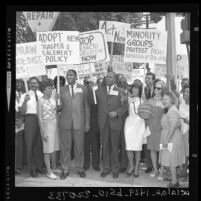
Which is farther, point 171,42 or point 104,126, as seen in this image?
point 104,126

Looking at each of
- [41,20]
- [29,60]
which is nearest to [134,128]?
[29,60]

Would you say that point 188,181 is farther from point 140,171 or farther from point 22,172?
point 22,172

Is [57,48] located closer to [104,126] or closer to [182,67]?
[104,126]

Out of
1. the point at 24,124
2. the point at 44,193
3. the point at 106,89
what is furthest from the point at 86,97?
the point at 44,193

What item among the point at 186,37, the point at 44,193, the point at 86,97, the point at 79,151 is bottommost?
the point at 44,193

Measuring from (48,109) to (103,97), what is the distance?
0.78 m

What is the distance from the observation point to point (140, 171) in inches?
341

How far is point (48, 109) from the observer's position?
8539mm

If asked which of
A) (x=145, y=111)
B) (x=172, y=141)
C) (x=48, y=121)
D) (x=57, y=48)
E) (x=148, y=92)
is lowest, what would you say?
(x=172, y=141)

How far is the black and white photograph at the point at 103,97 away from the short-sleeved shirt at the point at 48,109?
0.05ft

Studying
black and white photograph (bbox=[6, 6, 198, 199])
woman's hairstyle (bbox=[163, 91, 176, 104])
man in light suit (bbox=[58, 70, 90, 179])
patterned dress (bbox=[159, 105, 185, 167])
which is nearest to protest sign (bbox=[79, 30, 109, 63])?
black and white photograph (bbox=[6, 6, 198, 199])

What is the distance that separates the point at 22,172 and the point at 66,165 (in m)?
0.64

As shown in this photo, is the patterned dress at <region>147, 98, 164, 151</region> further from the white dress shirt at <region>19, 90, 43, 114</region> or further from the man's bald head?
the white dress shirt at <region>19, 90, 43, 114</region>

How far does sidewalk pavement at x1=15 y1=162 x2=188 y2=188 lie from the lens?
8602 millimetres
